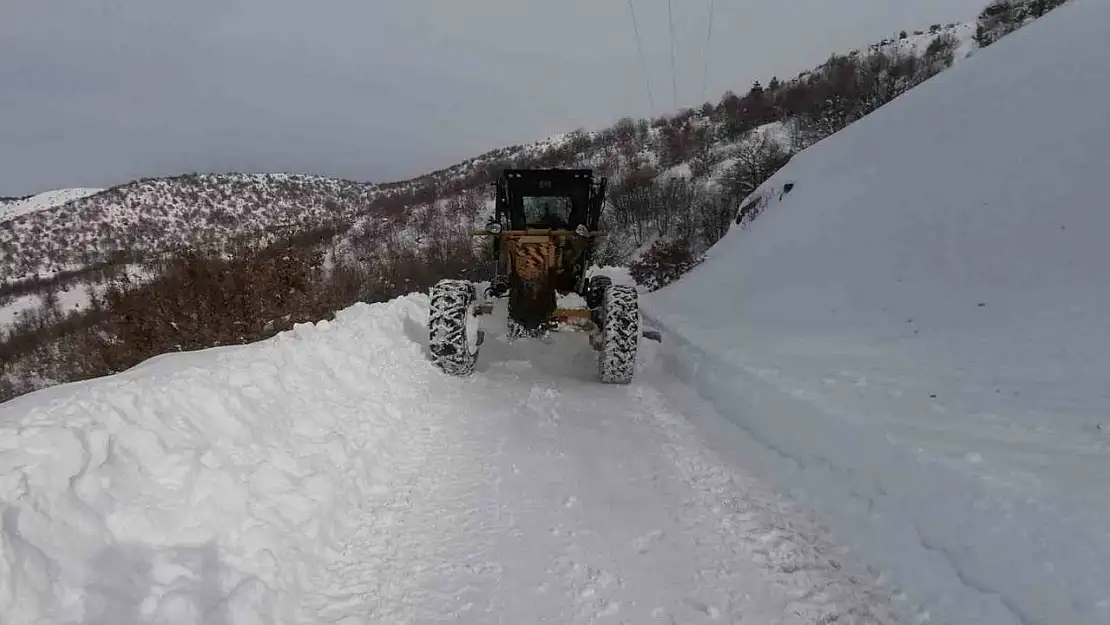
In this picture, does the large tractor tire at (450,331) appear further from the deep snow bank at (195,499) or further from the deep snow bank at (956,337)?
the deep snow bank at (956,337)

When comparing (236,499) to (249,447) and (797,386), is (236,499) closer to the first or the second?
(249,447)

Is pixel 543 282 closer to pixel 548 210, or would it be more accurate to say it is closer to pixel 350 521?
pixel 548 210

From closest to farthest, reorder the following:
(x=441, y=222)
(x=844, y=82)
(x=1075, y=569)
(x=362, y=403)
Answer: (x=1075, y=569)
(x=362, y=403)
(x=844, y=82)
(x=441, y=222)

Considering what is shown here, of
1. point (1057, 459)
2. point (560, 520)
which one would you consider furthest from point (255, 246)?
point (1057, 459)

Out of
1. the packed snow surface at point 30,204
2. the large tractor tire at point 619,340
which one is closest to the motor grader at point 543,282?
the large tractor tire at point 619,340

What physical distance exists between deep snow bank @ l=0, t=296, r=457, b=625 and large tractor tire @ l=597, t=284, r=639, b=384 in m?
2.92

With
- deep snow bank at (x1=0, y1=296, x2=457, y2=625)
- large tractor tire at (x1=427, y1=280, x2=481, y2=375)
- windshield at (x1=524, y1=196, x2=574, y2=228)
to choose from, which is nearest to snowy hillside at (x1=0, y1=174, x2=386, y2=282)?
windshield at (x1=524, y1=196, x2=574, y2=228)

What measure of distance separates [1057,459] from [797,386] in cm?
241

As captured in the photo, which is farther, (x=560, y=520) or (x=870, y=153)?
(x=870, y=153)

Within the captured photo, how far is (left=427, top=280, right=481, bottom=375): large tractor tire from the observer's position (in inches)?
295

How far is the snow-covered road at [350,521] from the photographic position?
8.54 ft

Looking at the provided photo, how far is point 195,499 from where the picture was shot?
3.17 meters

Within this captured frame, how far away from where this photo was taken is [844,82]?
6097 cm

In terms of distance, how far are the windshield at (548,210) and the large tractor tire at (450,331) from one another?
1.54 m
